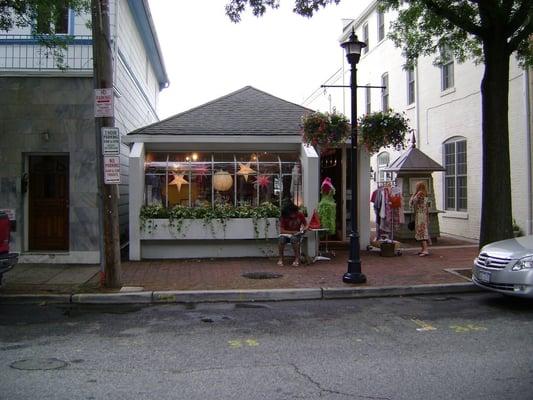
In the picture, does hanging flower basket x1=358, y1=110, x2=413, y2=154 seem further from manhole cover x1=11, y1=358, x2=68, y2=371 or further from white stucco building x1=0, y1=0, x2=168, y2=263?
manhole cover x1=11, y1=358, x2=68, y2=371

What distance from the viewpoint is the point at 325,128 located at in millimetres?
12234

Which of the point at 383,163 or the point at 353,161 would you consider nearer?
the point at 353,161

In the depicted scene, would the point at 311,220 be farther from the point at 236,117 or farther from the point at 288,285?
the point at 236,117

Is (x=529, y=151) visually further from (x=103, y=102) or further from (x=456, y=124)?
(x=103, y=102)

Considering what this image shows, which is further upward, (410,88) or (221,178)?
(410,88)

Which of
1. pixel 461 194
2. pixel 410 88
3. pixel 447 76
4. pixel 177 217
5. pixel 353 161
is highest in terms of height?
pixel 410 88

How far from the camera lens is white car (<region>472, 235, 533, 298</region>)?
26.0 ft

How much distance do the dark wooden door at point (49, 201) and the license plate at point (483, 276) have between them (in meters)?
8.89

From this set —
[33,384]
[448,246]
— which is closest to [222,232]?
[448,246]

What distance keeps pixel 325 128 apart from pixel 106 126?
4995mm

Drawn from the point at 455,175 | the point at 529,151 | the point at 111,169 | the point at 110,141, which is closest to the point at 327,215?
the point at 111,169

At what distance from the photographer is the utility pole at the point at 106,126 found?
30.2 ft

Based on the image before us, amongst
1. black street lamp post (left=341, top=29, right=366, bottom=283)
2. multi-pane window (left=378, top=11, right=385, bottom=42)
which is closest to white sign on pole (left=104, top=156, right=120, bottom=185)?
black street lamp post (left=341, top=29, right=366, bottom=283)

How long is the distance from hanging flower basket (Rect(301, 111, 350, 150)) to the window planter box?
86.7 inches
